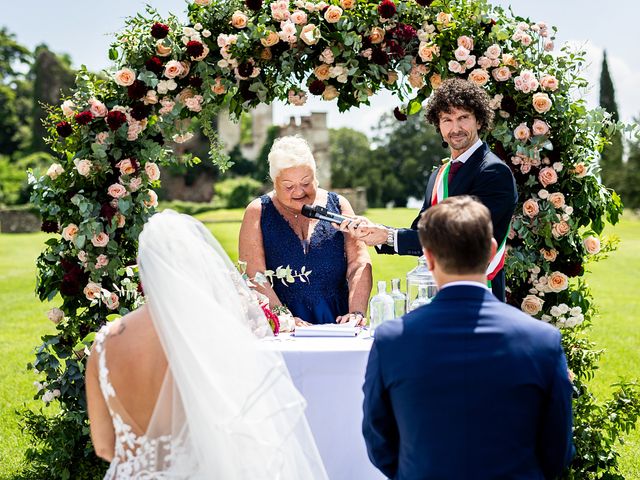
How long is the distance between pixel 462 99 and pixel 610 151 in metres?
38.6

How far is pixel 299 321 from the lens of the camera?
4.66 metres

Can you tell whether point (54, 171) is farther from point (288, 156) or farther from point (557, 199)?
point (557, 199)

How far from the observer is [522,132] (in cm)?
561

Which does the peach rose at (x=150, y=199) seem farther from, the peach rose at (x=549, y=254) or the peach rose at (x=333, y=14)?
the peach rose at (x=549, y=254)

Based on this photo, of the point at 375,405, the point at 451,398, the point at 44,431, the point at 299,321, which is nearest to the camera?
the point at 451,398

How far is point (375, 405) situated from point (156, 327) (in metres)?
0.81

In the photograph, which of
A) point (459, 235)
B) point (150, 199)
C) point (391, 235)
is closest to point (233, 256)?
point (150, 199)

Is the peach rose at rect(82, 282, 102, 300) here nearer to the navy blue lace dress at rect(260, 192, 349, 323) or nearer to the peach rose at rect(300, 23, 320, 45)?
the navy blue lace dress at rect(260, 192, 349, 323)

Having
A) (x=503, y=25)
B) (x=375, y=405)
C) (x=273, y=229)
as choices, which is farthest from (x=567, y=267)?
(x=375, y=405)

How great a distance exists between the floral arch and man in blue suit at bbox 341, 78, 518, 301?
109 cm

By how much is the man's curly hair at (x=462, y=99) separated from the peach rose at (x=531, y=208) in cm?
123

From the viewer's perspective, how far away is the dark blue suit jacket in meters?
2.31

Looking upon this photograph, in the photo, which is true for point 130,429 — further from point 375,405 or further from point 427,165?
point 427,165

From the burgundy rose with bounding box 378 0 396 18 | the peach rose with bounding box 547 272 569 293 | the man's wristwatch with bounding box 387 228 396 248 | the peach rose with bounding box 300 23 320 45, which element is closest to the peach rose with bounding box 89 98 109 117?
the peach rose with bounding box 300 23 320 45
